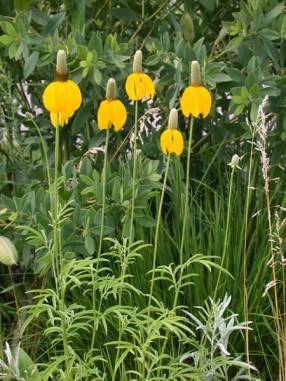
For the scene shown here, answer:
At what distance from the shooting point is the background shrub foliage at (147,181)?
10.0ft

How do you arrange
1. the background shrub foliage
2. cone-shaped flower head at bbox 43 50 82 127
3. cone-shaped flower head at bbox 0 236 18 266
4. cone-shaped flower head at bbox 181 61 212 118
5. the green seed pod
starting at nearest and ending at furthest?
cone-shaped flower head at bbox 43 50 82 127, cone-shaped flower head at bbox 181 61 212 118, cone-shaped flower head at bbox 0 236 18 266, the background shrub foliage, the green seed pod

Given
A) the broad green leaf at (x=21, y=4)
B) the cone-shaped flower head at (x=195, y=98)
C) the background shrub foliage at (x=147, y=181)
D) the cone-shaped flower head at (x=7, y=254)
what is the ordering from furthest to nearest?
the broad green leaf at (x=21, y=4)
the background shrub foliage at (x=147, y=181)
the cone-shaped flower head at (x=7, y=254)
the cone-shaped flower head at (x=195, y=98)

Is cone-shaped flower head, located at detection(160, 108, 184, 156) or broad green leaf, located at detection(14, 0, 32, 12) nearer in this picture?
cone-shaped flower head, located at detection(160, 108, 184, 156)

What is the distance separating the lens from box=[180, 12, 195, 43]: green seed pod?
3445mm

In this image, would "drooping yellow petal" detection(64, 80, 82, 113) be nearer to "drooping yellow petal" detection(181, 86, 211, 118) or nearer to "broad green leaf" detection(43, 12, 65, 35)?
"drooping yellow petal" detection(181, 86, 211, 118)

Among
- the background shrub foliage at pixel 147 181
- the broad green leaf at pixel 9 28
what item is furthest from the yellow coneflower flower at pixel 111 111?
the broad green leaf at pixel 9 28

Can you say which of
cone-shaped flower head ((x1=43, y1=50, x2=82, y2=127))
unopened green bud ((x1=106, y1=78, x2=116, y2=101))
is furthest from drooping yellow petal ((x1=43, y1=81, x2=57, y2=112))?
unopened green bud ((x1=106, y1=78, x2=116, y2=101))

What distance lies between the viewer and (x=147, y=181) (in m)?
3.13

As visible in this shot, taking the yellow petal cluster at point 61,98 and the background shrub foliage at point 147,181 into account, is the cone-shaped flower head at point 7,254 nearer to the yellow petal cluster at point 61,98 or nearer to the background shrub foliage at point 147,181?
the background shrub foliage at point 147,181

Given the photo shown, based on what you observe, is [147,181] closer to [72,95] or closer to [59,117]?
[59,117]

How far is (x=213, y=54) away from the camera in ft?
12.0

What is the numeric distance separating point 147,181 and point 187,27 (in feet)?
2.25

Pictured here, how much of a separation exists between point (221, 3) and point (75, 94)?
147cm

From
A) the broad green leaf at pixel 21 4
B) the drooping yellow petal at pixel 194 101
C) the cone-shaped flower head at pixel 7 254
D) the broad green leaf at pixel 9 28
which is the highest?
the broad green leaf at pixel 21 4
